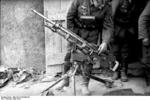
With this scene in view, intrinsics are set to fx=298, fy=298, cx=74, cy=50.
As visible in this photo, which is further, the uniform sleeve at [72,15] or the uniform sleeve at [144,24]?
the uniform sleeve at [72,15]

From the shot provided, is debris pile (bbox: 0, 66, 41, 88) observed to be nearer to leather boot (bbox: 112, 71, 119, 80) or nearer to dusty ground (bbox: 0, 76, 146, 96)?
dusty ground (bbox: 0, 76, 146, 96)

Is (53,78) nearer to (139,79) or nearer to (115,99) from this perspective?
(139,79)

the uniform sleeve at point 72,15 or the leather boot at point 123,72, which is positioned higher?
the uniform sleeve at point 72,15

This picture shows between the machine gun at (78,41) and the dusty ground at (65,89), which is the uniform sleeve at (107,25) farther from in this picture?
the dusty ground at (65,89)

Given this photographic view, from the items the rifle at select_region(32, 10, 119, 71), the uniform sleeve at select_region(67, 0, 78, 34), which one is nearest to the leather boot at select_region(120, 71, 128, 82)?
the rifle at select_region(32, 10, 119, 71)

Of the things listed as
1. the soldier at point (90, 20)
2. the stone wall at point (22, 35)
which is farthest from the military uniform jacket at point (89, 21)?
the stone wall at point (22, 35)

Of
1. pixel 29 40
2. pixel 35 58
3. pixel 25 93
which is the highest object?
pixel 29 40

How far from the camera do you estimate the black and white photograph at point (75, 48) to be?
4785 millimetres

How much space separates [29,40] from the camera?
6.29 metres

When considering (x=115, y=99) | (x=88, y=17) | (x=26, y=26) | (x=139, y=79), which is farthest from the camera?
(x=26, y=26)

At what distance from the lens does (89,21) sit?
4801mm

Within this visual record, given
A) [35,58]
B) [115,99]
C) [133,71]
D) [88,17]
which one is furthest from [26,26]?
[115,99]

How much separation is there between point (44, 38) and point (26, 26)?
45 cm

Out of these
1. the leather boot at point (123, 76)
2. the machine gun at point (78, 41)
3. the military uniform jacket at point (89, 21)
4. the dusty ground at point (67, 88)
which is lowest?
the dusty ground at point (67, 88)
